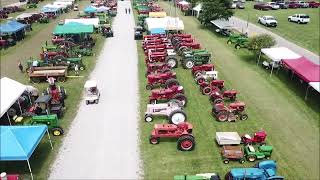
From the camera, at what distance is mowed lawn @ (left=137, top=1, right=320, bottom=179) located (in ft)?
50.6

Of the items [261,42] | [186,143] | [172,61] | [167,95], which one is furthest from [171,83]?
[261,42]

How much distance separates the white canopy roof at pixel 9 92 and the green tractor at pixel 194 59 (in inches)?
523

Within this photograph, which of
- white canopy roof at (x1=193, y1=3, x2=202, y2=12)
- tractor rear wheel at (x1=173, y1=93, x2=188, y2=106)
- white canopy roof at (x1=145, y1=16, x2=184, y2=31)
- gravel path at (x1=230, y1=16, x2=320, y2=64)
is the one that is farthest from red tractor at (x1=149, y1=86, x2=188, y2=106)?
white canopy roof at (x1=193, y1=3, x2=202, y2=12)

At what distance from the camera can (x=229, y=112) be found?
1944 centimetres

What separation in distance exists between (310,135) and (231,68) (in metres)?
11.8

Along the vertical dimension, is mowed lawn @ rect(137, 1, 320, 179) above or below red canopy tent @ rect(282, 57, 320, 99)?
below

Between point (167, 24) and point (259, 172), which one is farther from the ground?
point (167, 24)

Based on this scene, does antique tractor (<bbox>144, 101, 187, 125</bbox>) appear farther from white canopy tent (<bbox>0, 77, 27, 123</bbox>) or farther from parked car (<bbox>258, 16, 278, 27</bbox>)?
parked car (<bbox>258, 16, 278, 27</bbox>)

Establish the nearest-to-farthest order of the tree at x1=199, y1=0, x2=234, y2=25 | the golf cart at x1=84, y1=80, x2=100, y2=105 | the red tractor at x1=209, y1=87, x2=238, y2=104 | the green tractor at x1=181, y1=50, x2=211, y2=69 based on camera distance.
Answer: the red tractor at x1=209, y1=87, x2=238, y2=104
the golf cart at x1=84, y1=80, x2=100, y2=105
the green tractor at x1=181, y1=50, x2=211, y2=69
the tree at x1=199, y1=0, x2=234, y2=25

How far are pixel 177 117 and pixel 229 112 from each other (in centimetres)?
321

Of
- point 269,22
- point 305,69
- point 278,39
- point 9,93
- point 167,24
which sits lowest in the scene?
point 278,39

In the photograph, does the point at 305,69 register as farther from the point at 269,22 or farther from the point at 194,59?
the point at 269,22

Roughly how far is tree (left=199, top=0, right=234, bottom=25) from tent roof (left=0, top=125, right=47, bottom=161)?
103 feet

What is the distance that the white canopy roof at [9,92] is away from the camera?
60.6 ft
